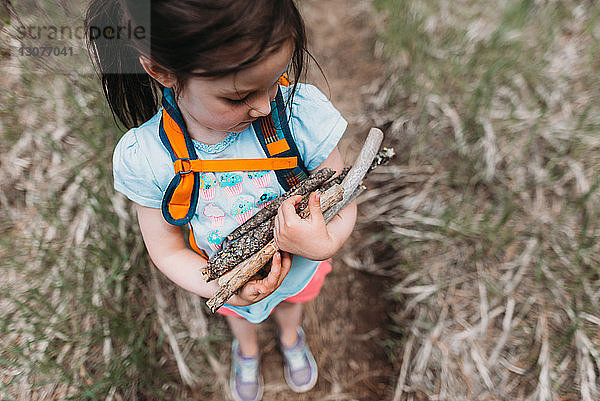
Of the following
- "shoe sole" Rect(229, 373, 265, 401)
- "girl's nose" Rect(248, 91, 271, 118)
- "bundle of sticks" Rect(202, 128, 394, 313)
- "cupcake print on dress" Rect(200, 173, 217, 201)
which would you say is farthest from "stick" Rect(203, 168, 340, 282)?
"shoe sole" Rect(229, 373, 265, 401)

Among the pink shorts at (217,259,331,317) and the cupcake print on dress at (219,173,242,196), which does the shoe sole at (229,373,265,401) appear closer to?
the pink shorts at (217,259,331,317)

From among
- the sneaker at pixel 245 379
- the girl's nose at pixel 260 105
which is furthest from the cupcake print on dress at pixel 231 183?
the sneaker at pixel 245 379

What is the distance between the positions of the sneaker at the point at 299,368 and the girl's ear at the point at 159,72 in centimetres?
133

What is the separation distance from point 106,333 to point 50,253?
0.37 meters

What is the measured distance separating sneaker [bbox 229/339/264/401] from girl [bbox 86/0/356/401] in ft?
1.82

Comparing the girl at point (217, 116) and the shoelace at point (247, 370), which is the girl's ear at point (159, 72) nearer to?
the girl at point (217, 116)

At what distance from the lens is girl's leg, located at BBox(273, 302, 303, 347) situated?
1.72 m

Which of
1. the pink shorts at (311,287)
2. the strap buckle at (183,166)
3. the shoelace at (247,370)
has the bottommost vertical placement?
the shoelace at (247,370)

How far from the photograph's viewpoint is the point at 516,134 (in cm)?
208

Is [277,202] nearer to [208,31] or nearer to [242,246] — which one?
[242,246]

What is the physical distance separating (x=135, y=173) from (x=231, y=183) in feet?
0.77

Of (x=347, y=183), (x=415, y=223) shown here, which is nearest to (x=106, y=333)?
(x=347, y=183)

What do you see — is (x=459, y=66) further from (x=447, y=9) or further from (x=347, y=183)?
(x=347, y=183)

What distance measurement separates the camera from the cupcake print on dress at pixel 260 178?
3.69 feet
